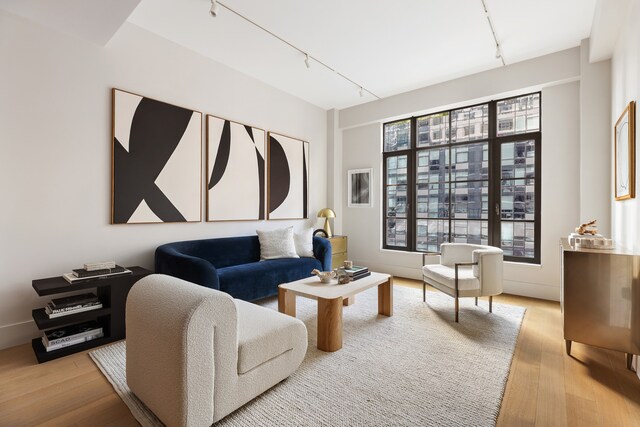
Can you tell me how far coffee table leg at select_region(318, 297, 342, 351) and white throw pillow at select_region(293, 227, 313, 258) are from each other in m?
1.88

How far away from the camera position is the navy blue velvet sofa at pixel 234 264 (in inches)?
115

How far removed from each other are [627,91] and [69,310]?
491 cm

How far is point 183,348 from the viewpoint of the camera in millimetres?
1393

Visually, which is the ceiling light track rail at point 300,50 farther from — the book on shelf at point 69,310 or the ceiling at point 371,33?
the book on shelf at point 69,310

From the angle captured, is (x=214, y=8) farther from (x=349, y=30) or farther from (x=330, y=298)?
(x=330, y=298)

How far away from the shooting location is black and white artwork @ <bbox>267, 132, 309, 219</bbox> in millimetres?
4664

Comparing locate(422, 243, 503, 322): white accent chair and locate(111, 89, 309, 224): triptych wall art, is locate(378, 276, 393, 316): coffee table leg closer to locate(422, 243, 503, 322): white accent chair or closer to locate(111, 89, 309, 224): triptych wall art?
locate(422, 243, 503, 322): white accent chair

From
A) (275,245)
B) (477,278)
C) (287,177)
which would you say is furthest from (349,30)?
(477,278)

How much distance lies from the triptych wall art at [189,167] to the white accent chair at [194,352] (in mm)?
1828

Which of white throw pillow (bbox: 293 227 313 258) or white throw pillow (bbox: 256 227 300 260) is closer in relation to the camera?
white throw pillow (bbox: 256 227 300 260)

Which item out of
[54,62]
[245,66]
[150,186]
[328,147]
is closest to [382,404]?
[150,186]

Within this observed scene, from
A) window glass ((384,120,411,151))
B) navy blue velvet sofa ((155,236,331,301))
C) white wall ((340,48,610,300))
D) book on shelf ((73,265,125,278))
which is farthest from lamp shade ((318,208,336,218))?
book on shelf ((73,265,125,278))

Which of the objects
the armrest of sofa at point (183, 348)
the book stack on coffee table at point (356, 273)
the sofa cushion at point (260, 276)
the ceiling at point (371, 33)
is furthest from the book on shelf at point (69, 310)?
the ceiling at point (371, 33)

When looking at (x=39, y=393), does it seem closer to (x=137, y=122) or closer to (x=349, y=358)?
(x=349, y=358)
